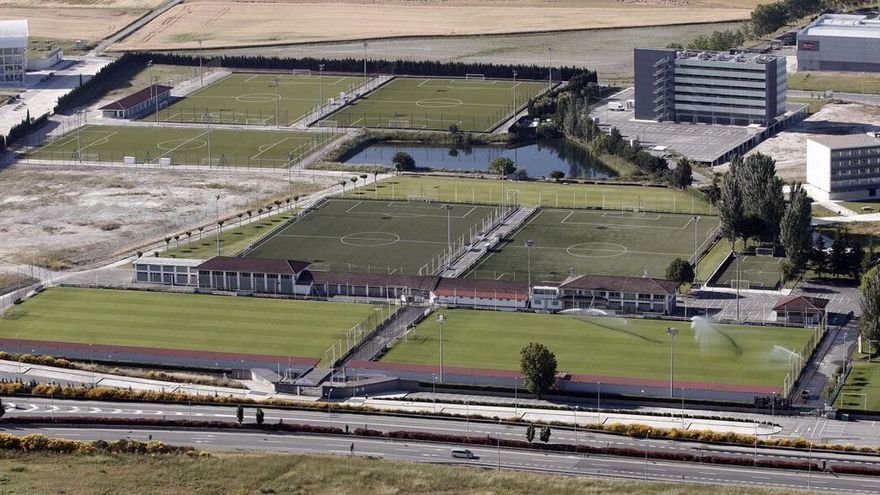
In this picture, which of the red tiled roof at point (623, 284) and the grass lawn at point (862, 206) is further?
the grass lawn at point (862, 206)

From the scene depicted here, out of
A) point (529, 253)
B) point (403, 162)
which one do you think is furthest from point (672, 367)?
point (403, 162)

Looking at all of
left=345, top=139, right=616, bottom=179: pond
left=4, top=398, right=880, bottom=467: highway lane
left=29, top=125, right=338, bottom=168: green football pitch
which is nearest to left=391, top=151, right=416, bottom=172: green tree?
left=345, top=139, right=616, bottom=179: pond

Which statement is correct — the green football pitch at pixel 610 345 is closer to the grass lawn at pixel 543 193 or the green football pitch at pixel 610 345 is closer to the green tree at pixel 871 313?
the green tree at pixel 871 313

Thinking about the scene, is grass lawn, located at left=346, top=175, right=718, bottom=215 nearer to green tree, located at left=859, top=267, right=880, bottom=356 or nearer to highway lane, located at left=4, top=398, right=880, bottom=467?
green tree, located at left=859, top=267, right=880, bottom=356

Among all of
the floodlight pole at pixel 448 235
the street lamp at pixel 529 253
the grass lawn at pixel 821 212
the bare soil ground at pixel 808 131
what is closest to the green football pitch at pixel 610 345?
the street lamp at pixel 529 253

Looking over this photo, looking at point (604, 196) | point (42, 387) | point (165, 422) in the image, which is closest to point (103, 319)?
point (42, 387)

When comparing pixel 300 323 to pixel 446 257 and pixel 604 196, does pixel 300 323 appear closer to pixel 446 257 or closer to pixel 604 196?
pixel 446 257

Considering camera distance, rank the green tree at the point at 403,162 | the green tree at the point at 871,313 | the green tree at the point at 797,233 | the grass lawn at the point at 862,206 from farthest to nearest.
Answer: the green tree at the point at 403,162
the grass lawn at the point at 862,206
the green tree at the point at 797,233
the green tree at the point at 871,313
